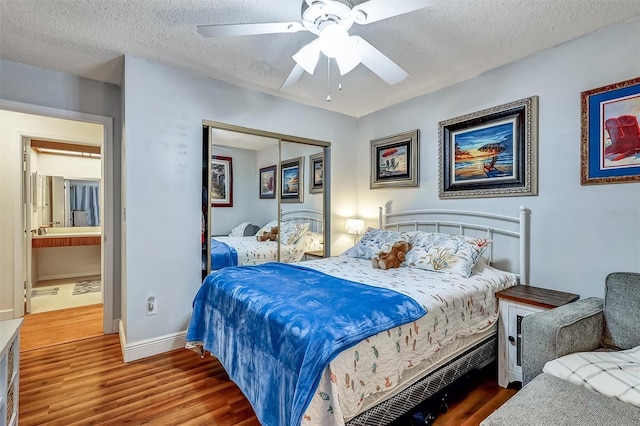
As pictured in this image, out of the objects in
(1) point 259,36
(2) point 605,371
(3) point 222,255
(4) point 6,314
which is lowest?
(4) point 6,314

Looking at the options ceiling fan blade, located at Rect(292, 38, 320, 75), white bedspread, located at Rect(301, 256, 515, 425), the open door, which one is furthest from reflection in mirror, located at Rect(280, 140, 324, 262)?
the open door

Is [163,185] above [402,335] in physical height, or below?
above

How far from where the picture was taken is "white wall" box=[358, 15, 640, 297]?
1.93 meters

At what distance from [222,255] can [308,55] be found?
6.42 ft

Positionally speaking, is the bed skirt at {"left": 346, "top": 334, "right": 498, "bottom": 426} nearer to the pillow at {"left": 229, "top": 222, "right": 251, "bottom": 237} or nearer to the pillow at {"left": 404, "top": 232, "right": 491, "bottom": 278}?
the pillow at {"left": 404, "top": 232, "right": 491, "bottom": 278}

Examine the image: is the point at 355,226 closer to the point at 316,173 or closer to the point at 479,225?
the point at 316,173

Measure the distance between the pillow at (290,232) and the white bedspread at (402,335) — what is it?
0.88 meters

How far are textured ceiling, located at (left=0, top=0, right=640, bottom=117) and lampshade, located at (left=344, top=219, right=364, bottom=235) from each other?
1584 mm

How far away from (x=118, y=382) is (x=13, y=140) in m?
2.83

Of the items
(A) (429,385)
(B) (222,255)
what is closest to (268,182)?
(B) (222,255)

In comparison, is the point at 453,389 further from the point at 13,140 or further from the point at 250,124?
the point at 13,140

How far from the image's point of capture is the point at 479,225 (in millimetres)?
2676

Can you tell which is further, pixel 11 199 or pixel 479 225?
pixel 11 199

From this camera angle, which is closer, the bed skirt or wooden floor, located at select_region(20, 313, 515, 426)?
the bed skirt
